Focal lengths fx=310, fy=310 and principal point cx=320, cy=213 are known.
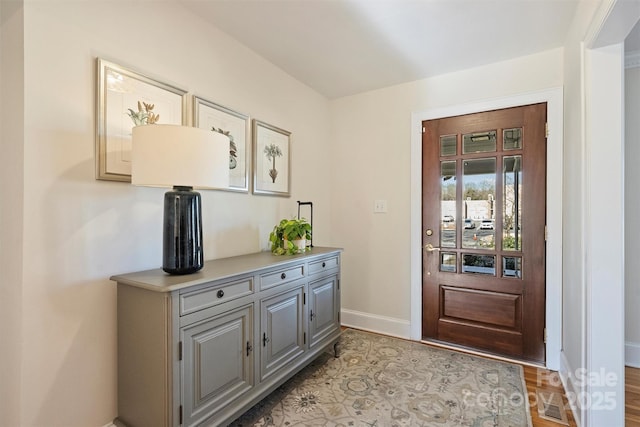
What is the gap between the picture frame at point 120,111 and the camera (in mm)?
1471

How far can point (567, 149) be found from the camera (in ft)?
7.03

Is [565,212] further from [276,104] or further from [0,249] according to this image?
[0,249]

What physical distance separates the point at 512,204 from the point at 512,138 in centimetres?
53

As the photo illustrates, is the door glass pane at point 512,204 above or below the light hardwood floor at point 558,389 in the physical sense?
above

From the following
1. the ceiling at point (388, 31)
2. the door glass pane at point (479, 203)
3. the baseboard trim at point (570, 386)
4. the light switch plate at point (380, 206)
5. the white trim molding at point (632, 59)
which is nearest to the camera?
the baseboard trim at point (570, 386)

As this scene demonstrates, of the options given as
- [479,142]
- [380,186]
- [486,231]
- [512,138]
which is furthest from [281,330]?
[512,138]

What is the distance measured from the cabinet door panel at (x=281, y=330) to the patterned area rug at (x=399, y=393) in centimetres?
25

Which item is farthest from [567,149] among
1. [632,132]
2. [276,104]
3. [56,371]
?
[56,371]

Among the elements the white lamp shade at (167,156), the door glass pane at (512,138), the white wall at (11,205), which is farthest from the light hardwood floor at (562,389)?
the white wall at (11,205)

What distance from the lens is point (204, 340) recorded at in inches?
56.4

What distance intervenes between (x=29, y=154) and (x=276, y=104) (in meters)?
1.72

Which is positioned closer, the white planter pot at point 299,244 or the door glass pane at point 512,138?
the white planter pot at point 299,244

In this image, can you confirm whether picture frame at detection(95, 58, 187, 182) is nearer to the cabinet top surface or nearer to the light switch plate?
the cabinet top surface

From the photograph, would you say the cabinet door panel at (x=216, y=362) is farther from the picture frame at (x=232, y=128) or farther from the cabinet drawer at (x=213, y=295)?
the picture frame at (x=232, y=128)
